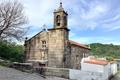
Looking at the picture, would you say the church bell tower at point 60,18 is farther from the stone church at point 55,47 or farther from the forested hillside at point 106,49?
the forested hillside at point 106,49

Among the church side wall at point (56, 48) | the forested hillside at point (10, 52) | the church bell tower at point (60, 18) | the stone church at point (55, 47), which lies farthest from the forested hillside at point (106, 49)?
the church side wall at point (56, 48)

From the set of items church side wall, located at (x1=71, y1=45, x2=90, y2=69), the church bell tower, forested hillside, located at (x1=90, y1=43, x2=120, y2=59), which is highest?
the church bell tower

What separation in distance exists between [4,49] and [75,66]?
38.1 feet

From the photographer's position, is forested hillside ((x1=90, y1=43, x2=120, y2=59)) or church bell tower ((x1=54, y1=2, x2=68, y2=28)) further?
forested hillside ((x1=90, y1=43, x2=120, y2=59))

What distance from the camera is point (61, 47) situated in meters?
28.3

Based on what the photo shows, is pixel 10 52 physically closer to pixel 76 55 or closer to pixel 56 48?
pixel 56 48

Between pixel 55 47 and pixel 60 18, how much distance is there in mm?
4079

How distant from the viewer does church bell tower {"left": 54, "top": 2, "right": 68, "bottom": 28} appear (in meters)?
29.0

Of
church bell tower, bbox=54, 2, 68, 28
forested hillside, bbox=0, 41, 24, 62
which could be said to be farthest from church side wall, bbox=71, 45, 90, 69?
forested hillside, bbox=0, 41, 24, 62

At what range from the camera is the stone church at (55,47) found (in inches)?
1119

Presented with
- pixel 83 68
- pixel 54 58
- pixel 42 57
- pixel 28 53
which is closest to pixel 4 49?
pixel 28 53

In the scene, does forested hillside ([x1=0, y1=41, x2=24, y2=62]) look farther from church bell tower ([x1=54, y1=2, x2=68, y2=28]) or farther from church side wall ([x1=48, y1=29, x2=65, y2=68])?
church bell tower ([x1=54, y1=2, x2=68, y2=28])

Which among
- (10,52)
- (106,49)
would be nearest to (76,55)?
(10,52)

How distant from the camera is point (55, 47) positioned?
28.8 metres
